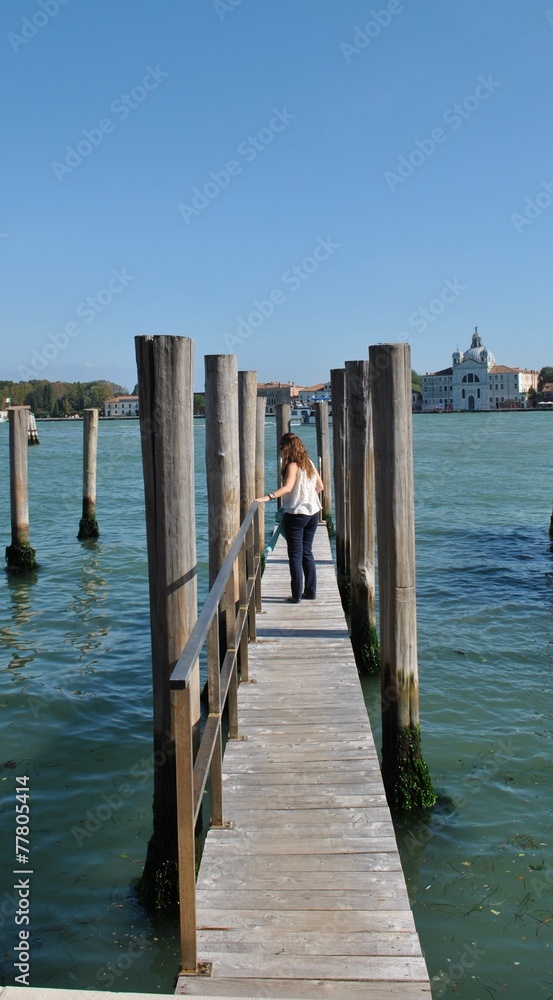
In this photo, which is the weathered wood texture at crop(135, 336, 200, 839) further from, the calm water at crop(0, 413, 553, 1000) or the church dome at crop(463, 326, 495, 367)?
the church dome at crop(463, 326, 495, 367)

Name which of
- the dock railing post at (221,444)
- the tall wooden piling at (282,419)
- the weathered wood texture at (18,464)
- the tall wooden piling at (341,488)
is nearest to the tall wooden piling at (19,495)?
the weathered wood texture at (18,464)

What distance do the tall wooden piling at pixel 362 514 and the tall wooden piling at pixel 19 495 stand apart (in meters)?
7.24

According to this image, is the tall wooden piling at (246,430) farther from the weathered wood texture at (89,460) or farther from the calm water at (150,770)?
the weathered wood texture at (89,460)

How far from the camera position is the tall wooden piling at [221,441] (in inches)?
270

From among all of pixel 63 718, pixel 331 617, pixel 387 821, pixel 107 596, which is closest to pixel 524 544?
pixel 107 596

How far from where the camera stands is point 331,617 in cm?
827

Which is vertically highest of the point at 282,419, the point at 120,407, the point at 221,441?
the point at 120,407

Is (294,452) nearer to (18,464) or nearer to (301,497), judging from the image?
(301,497)

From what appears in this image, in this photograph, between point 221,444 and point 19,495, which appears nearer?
point 221,444

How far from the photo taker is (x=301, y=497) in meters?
8.34

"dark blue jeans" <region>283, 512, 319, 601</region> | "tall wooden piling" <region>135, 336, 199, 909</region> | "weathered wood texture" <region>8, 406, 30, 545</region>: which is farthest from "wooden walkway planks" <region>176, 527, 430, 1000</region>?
"weathered wood texture" <region>8, 406, 30, 545</region>

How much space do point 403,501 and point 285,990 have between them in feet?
10.8

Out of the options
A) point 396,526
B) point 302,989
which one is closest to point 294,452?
point 396,526

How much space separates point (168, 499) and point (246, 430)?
562 centimetres
